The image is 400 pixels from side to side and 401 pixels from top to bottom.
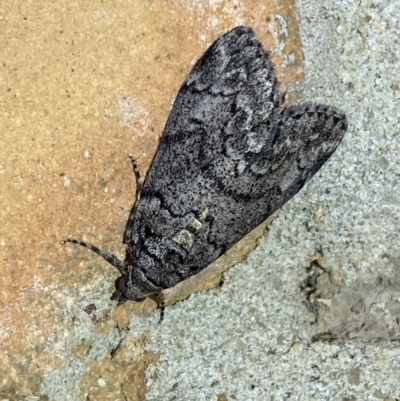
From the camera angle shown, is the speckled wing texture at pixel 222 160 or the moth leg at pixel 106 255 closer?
the moth leg at pixel 106 255

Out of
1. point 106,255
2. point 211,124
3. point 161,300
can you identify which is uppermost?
point 211,124

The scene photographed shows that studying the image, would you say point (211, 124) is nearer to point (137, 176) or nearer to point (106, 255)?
point (137, 176)

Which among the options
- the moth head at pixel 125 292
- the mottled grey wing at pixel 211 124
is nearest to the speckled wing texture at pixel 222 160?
the mottled grey wing at pixel 211 124

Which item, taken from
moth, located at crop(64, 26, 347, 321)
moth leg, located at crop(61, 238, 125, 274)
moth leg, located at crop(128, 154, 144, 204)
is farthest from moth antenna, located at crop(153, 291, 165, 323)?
moth leg, located at crop(128, 154, 144, 204)

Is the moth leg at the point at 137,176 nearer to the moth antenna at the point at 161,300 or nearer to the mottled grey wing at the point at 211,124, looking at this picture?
the mottled grey wing at the point at 211,124

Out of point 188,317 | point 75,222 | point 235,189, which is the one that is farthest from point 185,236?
point 75,222

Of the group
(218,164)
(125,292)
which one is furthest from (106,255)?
(218,164)

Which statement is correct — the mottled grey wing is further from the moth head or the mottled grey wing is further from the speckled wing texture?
the moth head

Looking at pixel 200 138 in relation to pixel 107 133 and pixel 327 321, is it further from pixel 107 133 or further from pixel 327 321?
pixel 327 321

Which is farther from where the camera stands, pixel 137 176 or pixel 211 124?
pixel 211 124
